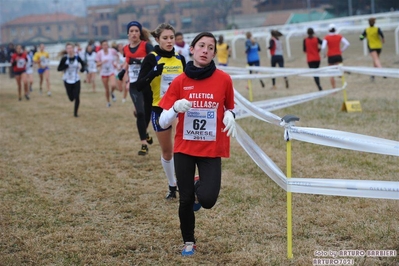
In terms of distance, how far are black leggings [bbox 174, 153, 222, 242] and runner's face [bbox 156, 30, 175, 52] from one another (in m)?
2.03

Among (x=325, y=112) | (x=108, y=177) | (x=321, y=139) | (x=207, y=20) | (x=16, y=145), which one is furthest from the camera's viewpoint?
(x=207, y=20)

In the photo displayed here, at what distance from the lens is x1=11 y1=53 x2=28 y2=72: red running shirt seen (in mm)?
22297

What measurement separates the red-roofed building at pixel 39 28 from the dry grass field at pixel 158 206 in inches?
3209

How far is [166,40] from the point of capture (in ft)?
22.7

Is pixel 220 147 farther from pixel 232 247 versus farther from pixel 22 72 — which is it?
pixel 22 72

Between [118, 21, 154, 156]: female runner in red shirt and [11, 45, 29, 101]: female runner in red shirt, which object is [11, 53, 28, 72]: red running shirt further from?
[118, 21, 154, 156]: female runner in red shirt

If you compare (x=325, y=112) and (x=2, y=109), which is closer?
(x=325, y=112)

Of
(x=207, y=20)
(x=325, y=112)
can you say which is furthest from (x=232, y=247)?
(x=207, y=20)

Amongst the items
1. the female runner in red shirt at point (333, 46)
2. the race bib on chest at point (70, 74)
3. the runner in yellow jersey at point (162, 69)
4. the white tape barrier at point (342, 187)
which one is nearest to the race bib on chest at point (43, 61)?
the race bib on chest at point (70, 74)

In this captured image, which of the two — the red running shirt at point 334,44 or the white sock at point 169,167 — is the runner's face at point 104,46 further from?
the white sock at point 169,167

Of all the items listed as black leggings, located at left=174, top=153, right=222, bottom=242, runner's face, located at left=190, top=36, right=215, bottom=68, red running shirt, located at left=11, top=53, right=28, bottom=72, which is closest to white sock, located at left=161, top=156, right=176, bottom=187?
black leggings, located at left=174, top=153, right=222, bottom=242

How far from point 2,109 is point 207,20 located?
45521 millimetres

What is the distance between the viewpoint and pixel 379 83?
65.3ft

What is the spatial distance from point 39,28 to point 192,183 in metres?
100
